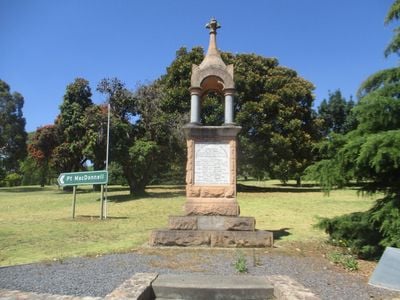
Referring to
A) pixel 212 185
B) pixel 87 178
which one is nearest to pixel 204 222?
pixel 212 185

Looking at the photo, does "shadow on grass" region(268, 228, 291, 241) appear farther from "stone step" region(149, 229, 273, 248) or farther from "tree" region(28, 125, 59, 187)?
"tree" region(28, 125, 59, 187)

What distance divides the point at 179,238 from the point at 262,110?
19.4 meters

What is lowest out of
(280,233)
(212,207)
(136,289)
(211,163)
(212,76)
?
(136,289)

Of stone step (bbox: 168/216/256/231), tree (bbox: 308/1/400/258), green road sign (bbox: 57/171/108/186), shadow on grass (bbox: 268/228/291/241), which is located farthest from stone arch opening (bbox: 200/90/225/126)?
tree (bbox: 308/1/400/258)

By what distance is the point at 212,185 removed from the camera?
10.3 meters

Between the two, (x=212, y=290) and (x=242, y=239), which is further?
(x=242, y=239)

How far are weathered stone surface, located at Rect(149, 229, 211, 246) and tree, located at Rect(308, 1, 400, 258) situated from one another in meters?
2.75

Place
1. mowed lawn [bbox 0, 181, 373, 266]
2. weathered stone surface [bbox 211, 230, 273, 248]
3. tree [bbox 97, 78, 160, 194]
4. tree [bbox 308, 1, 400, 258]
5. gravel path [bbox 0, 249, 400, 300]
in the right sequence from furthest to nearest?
tree [bbox 97, 78, 160, 194] < weathered stone surface [bbox 211, 230, 273, 248] < mowed lawn [bbox 0, 181, 373, 266] < tree [bbox 308, 1, 400, 258] < gravel path [bbox 0, 249, 400, 300]

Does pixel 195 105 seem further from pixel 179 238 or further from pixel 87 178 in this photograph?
pixel 87 178

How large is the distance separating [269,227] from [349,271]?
219 inches

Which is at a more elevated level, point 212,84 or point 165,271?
point 212,84

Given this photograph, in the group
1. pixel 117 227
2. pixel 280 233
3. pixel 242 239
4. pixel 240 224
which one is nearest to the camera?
pixel 242 239

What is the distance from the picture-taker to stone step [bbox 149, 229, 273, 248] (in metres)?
9.48

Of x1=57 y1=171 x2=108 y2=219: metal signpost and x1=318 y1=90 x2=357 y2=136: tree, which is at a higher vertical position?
x1=318 y1=90 x2=357 y2=136: tree
